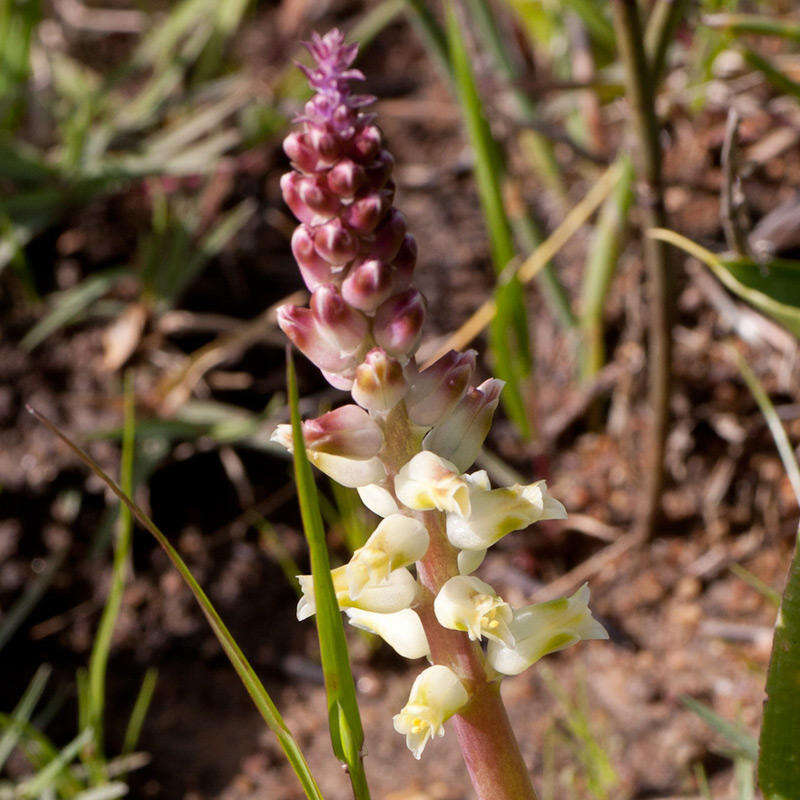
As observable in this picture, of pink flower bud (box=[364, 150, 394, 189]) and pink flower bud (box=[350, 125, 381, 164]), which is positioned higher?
pink flower bud (box=[350, 125, 381, 164])

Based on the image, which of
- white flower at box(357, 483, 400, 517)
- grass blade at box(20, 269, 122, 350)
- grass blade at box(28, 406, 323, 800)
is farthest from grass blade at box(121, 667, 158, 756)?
white flower at box(357, 483, 400, 517)

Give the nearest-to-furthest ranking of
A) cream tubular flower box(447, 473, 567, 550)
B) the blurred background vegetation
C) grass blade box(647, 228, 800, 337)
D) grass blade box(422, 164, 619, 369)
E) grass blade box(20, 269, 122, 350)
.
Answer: cream tubular flower box(447, 473, 567, 550)
grass blade box(647, 228, 800, 337)
the blurred background vegetation
grass blade box(422, 164, 619, 369)
grass blade box(20, 269, 122, 350)

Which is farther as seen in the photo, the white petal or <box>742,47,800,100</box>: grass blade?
<box>742,47,800,100</box>: grass blade

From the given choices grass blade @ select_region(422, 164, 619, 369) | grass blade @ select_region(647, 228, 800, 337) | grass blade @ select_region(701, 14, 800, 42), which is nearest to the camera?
grass blade @ select_region(647, 228, 800, 337)

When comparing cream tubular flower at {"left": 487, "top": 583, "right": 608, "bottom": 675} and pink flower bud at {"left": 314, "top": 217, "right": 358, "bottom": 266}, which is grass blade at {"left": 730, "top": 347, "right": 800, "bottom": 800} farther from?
pink flower bud at {"left": 314, "top": 217, "right": 358, "bottom": 266}

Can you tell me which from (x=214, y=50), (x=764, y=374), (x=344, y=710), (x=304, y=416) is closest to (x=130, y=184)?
(x=214, y=50)

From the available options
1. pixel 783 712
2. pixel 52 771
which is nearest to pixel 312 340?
pixel 783 712

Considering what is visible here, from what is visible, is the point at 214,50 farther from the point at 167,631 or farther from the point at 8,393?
the point at 167,631
